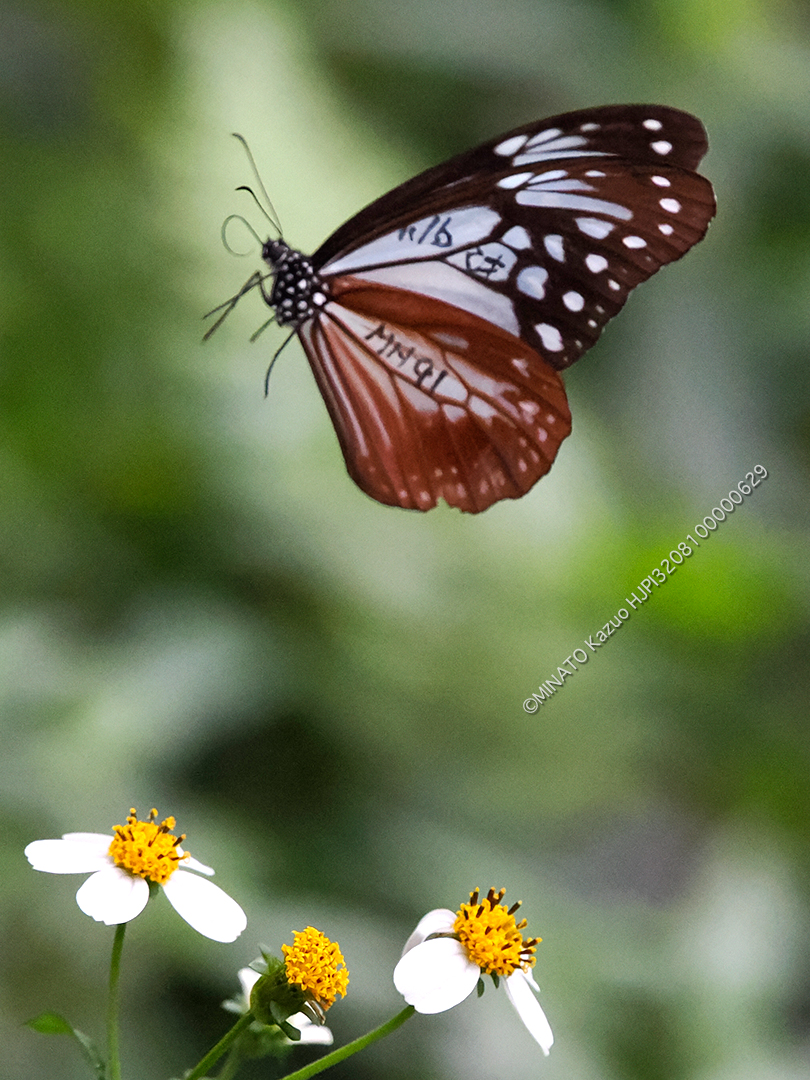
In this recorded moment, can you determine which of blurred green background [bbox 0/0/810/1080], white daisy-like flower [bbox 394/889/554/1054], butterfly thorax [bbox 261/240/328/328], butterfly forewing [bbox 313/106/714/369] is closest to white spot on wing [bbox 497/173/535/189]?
butterfly forewing [bbox 313/106/714/369]

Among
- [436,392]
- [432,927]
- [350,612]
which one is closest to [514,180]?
[436,392]

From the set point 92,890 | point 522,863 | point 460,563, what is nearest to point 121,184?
point 460,563

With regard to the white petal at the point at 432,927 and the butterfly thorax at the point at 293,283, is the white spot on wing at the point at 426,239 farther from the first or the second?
the white petal at the point at 432,927

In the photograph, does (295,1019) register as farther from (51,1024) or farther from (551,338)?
(551,338)

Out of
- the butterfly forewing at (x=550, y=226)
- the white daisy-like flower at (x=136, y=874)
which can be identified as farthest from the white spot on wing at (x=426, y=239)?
the white daisy-like flower at (x=136, y=874)

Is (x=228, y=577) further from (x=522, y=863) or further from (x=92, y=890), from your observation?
(x=92, y=890)
